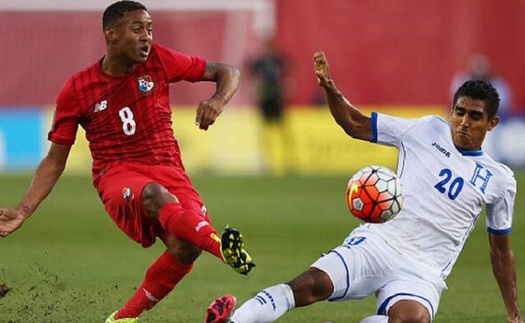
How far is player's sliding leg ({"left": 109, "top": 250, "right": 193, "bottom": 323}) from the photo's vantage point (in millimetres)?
7723

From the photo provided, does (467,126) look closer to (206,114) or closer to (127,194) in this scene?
(206,114)

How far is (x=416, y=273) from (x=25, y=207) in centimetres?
263

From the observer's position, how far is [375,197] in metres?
6.58

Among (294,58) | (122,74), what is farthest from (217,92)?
(294,58)

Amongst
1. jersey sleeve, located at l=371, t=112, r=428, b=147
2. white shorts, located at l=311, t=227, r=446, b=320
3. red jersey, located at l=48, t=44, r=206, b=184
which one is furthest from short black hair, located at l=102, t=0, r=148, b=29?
white shorts, located at l=311, t=227, r=446, b=320

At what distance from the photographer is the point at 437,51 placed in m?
30.7

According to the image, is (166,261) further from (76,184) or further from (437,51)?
(437,51)

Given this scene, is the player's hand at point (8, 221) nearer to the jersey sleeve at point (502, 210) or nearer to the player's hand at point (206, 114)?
the player's hand at point (206, 114)

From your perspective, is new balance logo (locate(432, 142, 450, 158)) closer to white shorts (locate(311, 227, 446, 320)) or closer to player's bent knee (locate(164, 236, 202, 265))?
white shorts (locate(311, 227, 446, 320))

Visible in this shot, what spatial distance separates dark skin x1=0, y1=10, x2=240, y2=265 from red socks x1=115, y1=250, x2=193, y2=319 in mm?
131

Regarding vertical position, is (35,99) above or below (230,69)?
below

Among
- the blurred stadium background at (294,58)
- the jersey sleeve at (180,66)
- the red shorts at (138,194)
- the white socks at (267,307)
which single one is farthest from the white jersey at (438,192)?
the blurred stadium background at (294,58)

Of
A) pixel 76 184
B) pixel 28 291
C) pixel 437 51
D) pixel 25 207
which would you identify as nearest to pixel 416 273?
pixel 25 207

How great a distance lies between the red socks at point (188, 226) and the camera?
6.93m
